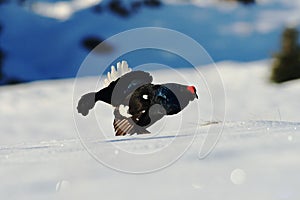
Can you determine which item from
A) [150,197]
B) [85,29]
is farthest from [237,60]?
[150,197]

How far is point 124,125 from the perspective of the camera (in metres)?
2.78

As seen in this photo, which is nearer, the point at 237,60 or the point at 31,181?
the point at 31,181

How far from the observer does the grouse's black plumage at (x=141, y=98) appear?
8.66 feet

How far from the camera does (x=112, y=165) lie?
2617 millimetres

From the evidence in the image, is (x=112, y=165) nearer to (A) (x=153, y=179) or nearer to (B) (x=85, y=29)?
(A) (x=153, y=179)

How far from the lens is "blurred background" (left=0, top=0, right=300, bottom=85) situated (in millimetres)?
11664

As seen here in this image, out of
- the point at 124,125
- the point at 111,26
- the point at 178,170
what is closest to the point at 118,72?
the point at 124,125

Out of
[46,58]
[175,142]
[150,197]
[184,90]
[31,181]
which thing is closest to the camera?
[150,197]

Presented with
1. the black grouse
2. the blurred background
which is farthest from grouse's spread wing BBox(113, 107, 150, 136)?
the blurred background

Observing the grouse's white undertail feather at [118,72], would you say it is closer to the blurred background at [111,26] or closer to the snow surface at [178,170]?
the snow surface at [178,170]

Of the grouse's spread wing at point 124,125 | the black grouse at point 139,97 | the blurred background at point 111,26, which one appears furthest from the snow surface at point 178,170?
the blurred background at point 111,26

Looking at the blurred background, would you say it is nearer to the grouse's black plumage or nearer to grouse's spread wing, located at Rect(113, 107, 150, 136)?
grouse's spread wing, located at Rect(113, 107, 150, 136)

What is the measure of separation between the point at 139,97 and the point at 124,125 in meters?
0.20

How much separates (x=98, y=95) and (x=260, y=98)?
475 cm
